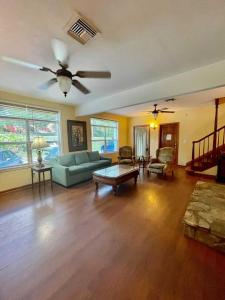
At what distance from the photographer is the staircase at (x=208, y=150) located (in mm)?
4734

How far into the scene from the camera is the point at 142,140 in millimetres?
7855

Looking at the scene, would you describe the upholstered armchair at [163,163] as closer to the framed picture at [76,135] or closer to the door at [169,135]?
the door at [169,135]

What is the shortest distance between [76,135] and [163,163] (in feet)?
11.5

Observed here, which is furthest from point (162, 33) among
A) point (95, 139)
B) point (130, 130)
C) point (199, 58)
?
point (130, 130)

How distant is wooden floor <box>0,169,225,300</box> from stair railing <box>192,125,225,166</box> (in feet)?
8.80

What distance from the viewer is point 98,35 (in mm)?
1727

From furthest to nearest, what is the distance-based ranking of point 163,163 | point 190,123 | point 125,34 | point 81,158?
point 190,123, point 163,163, point 81,158, point 125,34

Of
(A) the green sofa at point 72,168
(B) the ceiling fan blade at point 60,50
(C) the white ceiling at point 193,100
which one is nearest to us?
(B) the ceiling fan blade at point 60,50

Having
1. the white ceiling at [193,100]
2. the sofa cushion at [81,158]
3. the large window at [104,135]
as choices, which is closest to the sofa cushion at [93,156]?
the sofa cushion at [81,158]

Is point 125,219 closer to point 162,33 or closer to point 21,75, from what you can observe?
point 162,33

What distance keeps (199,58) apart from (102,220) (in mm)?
3114

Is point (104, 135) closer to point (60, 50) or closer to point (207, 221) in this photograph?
point (60, 50)

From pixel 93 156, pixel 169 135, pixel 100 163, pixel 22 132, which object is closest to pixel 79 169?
pixel 100 163

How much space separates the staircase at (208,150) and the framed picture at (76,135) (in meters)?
4.12
